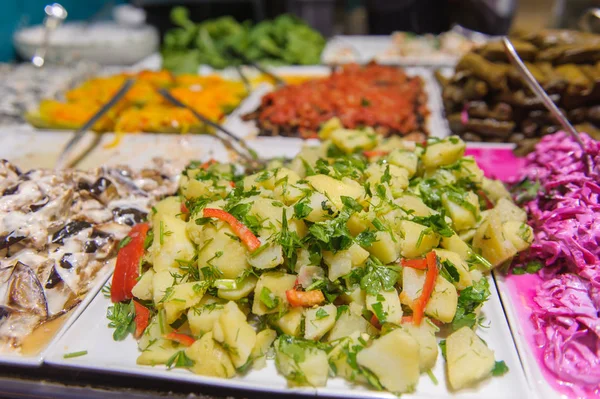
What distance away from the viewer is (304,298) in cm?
158

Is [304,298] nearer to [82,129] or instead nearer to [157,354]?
[157,354]

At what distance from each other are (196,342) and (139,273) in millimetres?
503

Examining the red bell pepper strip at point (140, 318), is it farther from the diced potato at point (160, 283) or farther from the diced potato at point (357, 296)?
the diced potato at point (357, 296)

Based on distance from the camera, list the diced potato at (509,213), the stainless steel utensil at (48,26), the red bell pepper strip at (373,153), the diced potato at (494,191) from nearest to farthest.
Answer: the diced potato at (509,213) < the diced potato at (494,191) < the red bell pepper strip at (373,153) < the stainless steel utensil at (48,26)

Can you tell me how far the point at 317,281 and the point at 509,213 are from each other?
1.08m

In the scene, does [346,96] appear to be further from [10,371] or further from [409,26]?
[409,26]

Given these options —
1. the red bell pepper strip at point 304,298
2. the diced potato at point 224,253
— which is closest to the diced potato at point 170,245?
the diced potato at point 224,253

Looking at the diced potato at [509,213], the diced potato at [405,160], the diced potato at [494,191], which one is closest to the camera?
the diced potato at [509,213]

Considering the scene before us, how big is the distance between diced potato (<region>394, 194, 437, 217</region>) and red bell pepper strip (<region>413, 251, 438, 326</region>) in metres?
0.28

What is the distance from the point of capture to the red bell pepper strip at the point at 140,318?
5.49 ft

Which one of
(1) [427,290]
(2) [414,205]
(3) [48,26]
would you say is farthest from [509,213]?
(3) [48,26]

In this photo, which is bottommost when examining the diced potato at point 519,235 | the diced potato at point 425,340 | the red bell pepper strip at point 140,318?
the red bell pepper strip at point 140,318

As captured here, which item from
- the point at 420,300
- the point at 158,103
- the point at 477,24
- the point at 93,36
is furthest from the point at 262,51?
the point at 420,300

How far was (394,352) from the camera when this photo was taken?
141cm
